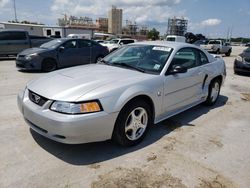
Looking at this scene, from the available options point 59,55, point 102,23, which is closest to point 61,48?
point 59,55

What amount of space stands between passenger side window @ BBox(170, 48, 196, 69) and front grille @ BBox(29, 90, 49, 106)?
2078mm

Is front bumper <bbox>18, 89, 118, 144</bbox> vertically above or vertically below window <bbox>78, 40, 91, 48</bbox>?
below

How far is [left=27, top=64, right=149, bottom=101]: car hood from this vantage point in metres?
2.92

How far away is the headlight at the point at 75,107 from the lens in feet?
9.07

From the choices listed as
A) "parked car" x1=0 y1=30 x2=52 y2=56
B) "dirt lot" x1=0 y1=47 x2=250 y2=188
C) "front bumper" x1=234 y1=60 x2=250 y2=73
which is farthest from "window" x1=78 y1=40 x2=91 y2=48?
"front bumper" x1=234 y1=60 x2=250 y2=73

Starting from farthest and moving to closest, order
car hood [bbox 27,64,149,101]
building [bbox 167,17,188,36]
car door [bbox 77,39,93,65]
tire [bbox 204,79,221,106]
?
1. building [bbox 167,17,188,36]
2. car door [bbox 77,39,93,65]
3. tire [bbox 204,79,221,106]
4. car hood [bbox 27,64,149,101]

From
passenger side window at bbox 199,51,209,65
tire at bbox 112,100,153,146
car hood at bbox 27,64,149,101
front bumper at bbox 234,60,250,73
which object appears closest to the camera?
car hood at bbox 27,64,149,101

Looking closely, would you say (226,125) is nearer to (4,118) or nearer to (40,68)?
(4,118)

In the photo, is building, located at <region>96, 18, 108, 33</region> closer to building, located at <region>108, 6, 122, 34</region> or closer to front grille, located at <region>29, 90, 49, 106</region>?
building, located at <region>108, 6, 122, 34</region>

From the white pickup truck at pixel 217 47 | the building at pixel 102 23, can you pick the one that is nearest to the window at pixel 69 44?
the white pickup truck at pixel 217 47

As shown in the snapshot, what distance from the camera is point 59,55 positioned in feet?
31.6

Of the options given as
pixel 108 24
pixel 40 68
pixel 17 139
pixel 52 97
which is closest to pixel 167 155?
pixel 52 97

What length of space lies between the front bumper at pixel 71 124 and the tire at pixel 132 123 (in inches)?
5.6

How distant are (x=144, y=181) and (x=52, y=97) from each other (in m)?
1.47
